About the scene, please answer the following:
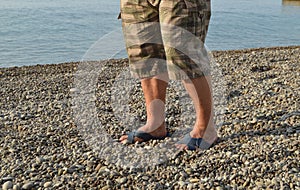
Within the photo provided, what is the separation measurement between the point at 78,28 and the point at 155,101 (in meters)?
14.3

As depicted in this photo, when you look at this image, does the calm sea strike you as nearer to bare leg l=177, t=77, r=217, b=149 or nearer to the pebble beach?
the pebble beach

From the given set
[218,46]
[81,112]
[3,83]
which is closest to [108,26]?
[218,46]

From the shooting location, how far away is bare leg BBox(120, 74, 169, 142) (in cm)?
356

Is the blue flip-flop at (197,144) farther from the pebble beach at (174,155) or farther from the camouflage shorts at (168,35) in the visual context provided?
the camouflage shorts at (168,35)

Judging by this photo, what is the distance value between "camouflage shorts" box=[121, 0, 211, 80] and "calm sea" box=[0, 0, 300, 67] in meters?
8.70

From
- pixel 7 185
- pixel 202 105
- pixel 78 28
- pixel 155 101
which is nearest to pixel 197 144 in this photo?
pixel 202 105

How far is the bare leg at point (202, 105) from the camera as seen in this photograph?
3.25m

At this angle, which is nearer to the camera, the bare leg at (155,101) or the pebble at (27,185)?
the pebble at (27,185)

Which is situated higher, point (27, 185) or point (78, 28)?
point (27, 185)

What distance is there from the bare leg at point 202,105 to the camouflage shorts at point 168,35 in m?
0.08

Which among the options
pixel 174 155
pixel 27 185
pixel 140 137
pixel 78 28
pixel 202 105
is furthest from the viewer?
pixel 78 28

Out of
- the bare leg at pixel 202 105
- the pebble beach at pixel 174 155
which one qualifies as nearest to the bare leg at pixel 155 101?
the pebble beach at pixel 174 155

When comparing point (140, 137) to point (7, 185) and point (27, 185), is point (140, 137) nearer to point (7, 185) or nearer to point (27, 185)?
point (27, 185)

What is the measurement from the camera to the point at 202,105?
333cm
